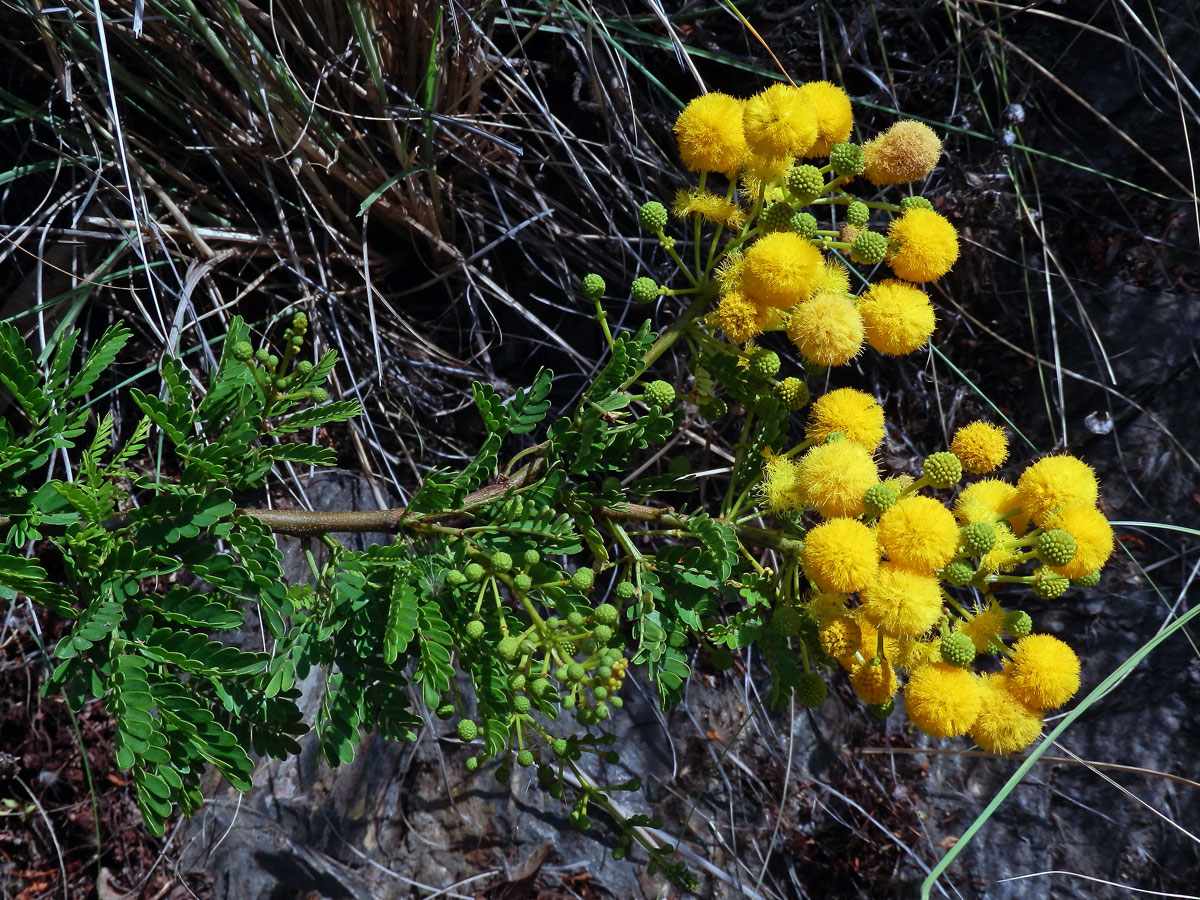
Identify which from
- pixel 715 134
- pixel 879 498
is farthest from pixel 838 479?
pixel 715 134

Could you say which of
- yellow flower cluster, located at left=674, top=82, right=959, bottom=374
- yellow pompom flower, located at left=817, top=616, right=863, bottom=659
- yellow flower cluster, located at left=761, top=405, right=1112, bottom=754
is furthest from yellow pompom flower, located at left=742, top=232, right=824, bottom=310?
yellow pompom flower, located at left=817, top=616, right=863, bottom=659

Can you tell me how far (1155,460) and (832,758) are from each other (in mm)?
1695

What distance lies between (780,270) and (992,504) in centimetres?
74

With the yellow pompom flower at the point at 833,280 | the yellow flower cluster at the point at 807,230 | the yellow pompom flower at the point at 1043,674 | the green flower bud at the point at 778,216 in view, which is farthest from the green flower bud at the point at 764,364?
the yellow pompom flower at the point at 1043,674

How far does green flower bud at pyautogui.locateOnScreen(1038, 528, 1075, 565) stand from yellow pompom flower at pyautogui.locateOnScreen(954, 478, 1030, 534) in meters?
0.13

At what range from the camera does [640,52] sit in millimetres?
3135

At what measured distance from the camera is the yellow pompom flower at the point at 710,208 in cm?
205

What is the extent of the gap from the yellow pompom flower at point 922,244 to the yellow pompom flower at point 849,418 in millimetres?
324

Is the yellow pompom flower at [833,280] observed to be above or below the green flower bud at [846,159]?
below

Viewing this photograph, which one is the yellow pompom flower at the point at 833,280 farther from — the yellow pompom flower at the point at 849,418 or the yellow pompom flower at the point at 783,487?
the yellow pompom flower at the point at 783,487

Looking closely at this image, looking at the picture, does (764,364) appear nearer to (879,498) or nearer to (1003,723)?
(879,498)

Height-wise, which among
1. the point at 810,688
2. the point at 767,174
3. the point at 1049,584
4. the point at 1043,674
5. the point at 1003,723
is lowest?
the point at 810,688

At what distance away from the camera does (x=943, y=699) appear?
5.92ft

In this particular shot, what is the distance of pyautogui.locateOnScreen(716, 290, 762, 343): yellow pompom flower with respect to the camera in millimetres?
1916
